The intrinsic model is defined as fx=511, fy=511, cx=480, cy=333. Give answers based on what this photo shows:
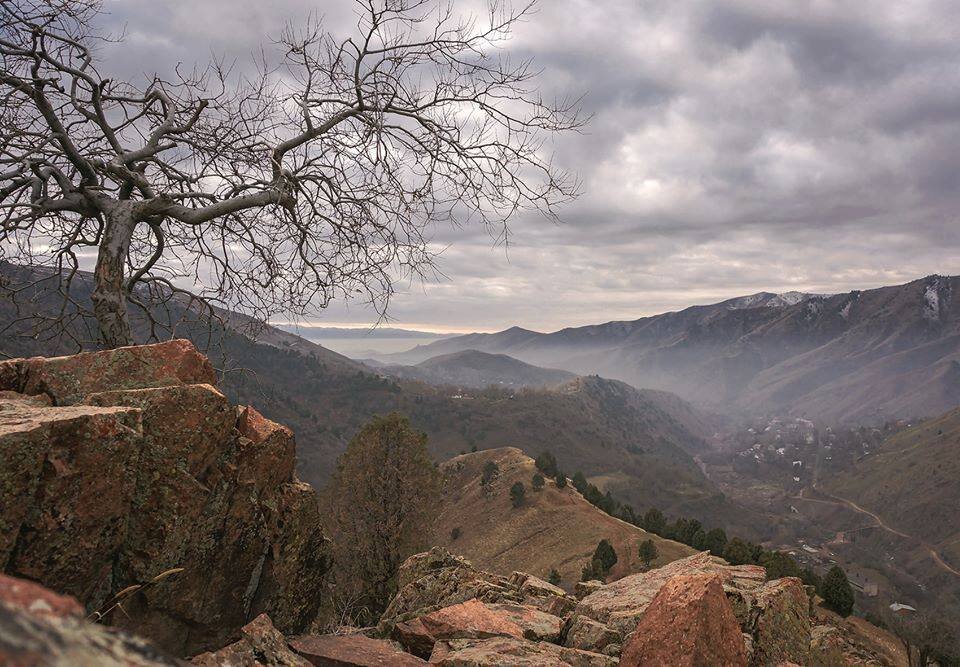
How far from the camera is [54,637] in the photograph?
142cm

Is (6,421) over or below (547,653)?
over

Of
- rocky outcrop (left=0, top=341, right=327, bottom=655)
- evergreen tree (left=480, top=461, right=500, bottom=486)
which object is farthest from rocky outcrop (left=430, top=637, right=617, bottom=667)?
evergreen tree (left=480, top=461, right=500, bottom=486)

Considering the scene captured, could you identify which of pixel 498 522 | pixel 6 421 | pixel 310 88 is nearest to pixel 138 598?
pixel 6 421

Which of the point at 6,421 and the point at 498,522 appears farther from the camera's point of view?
the point at 498,522

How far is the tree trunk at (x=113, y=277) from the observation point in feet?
19.9

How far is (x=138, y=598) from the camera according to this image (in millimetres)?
4621

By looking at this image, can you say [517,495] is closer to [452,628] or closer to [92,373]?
[452,628]

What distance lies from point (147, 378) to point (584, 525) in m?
73.7

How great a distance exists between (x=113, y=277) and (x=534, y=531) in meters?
75.7

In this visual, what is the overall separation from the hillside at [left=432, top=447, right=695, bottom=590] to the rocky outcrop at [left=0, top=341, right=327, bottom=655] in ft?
141

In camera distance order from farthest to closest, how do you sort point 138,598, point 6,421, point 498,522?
1. point 498,522
2. point 138,598
3. point 6,421

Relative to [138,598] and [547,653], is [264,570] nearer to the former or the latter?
[138,598]

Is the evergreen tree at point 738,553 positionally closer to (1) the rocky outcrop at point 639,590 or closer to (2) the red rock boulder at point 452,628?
A: (1) the rocky outcrop at point 639,590

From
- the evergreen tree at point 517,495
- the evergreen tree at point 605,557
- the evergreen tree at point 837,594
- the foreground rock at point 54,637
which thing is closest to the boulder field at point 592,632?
the foreground rock at point 54,637
